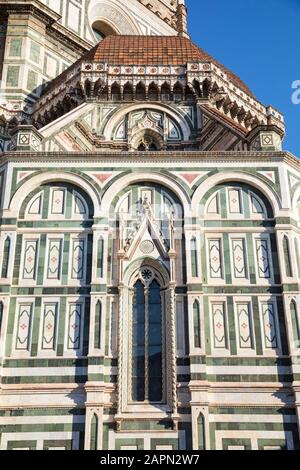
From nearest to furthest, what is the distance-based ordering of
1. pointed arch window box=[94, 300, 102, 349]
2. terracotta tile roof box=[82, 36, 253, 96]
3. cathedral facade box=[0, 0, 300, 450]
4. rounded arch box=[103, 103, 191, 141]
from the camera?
cathedral facade box=[0, 0, 300, 450]
pointed arch window box=[94, 300, 102, 349]
rounded arch box=[103, 103, 191, 141]
terracotta tile roof box=[82, 36, 253, 96]

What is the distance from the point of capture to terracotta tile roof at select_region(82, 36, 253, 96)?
23.2m

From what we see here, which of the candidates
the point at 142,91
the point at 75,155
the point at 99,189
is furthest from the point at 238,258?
the point at 142,91

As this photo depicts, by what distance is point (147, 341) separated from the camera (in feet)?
50.5

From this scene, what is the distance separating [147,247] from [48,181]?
3.54 m

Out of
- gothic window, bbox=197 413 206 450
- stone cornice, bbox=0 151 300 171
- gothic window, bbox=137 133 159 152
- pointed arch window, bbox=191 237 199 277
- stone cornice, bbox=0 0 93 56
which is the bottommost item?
gothic window, bbox=197 413 206 450

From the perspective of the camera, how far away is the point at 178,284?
15922 millimetres

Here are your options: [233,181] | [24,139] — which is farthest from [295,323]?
[24,139]

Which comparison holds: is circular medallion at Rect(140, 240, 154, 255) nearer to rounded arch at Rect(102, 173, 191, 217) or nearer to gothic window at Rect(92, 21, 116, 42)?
rounded arch at Rect(102, 173, 191, 217)

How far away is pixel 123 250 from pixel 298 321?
190 inches

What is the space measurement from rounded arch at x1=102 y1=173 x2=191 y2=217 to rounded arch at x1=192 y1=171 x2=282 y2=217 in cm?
26

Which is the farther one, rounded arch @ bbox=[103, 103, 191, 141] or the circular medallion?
rounded arch @ bbox=[103, 103, 191, 141]

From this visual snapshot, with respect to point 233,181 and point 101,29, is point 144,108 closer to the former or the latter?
point 233,181

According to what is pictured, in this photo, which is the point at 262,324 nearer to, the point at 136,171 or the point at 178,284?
the point at 178,284

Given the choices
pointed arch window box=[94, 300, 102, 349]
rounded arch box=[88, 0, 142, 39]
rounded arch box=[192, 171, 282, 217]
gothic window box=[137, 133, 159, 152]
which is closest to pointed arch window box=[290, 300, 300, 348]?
rounded arch box=[192, 171, 282, 217]
